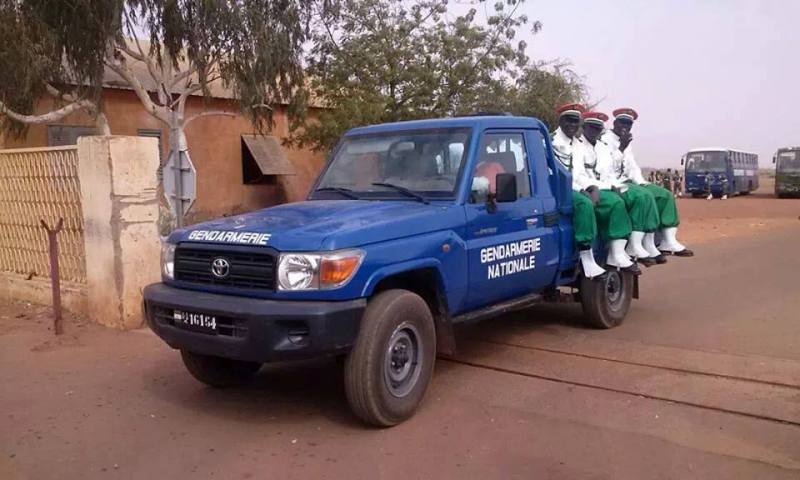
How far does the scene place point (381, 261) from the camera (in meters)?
4.63

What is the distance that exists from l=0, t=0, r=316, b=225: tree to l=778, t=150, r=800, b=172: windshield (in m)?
30.6

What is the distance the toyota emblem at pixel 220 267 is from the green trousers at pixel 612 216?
13.1 ft

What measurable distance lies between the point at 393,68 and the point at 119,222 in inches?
485

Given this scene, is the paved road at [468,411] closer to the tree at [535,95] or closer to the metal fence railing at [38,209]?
the metal fence railing at [38,209]

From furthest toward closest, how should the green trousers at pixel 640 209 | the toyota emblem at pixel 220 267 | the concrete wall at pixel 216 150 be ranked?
the concrete wall at pixel 216 150 → the green trousers at pixel 640 209 → the toyota emblem at pixel 220 267

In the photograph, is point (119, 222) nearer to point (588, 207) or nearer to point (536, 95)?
point (588, 207)

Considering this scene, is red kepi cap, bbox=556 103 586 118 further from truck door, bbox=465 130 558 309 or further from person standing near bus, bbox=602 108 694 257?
truck door, bbox=465 130 558 309

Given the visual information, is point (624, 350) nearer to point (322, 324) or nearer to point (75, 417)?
point (322, 324)

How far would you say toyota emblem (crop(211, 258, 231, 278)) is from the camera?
4.71 m

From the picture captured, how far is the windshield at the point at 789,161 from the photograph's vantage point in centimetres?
3728

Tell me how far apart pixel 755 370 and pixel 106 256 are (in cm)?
625

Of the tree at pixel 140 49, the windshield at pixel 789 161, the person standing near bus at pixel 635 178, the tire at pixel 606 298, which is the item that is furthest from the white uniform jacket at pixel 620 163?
the windshield at pixel 789 161

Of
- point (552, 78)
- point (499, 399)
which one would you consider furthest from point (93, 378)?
point (552, 78)

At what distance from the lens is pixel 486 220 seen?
563 centimetres
